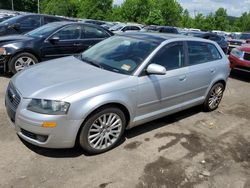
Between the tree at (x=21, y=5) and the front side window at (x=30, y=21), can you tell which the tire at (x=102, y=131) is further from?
the tree at (x=21, y=5)

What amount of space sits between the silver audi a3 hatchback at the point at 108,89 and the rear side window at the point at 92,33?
3.29m

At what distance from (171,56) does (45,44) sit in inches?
155

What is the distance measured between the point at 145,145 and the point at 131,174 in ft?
2.61

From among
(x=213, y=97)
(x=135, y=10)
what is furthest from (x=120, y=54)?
(x=135, y=10)

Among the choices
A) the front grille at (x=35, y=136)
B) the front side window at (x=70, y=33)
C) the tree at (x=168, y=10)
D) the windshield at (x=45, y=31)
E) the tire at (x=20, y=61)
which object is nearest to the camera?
the front grille at (x=35, y=136)

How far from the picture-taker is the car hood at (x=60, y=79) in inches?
136

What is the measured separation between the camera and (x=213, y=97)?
578 cm

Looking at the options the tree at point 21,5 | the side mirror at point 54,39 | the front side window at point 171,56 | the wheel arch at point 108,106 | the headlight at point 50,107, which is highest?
the front side window at point 171,56

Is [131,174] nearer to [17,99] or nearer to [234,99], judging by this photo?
[17,99]

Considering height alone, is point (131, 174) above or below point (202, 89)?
below

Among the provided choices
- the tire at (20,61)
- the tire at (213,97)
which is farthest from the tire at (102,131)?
the tire at (20,61)

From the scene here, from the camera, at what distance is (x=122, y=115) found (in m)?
3.93

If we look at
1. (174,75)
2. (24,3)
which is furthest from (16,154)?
(24,3)

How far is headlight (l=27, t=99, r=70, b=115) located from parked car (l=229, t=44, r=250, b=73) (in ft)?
23.9
